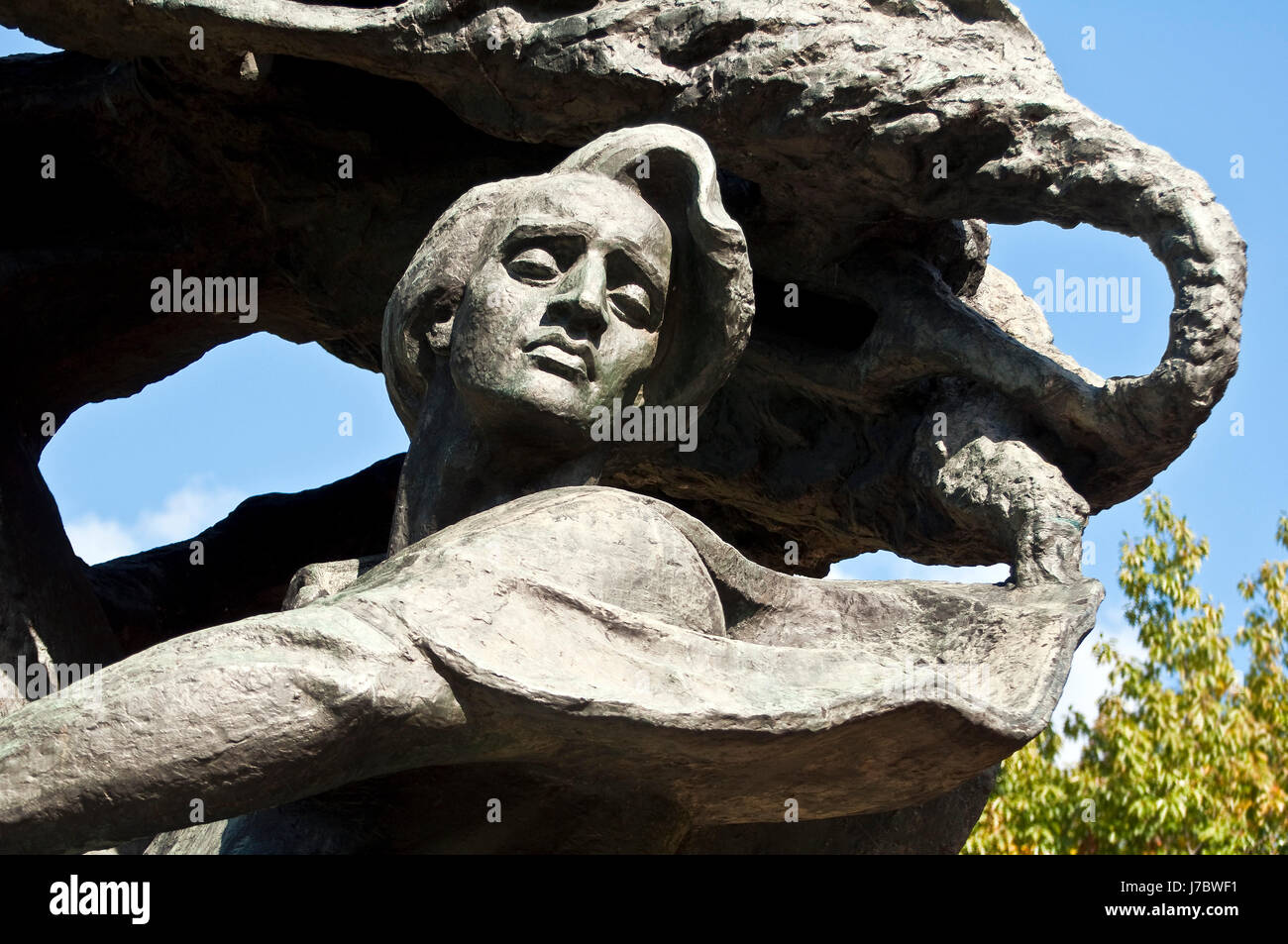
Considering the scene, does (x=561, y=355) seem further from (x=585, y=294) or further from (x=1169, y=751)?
A: (x=1169, y=751)

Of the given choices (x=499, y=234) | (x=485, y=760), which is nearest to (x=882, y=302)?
(x=499, y=234)

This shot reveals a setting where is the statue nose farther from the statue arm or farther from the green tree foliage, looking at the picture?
the green tree foliage

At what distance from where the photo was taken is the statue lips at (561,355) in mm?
4184

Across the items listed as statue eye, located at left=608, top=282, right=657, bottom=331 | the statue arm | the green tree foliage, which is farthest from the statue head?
the green tree foliage

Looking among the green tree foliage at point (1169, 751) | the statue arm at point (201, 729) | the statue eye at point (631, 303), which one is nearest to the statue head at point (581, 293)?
the statue eye at point (631, 303)

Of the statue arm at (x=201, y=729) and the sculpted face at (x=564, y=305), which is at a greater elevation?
the sculpted face at (x=564, y=305)

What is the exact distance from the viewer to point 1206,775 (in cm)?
1245

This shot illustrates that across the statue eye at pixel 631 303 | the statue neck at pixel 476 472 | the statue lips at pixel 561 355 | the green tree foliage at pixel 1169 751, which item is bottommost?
the green tree foliage at pixel 1169 751

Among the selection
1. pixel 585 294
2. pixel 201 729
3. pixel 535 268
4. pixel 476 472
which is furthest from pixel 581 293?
pixel 201 729

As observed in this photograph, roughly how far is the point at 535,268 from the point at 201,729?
1.44 meters

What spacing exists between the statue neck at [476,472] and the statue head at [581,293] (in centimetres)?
6

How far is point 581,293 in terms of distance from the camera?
13.9ft

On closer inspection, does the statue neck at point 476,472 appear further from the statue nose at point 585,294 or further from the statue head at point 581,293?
the statue nose at point 585,294
